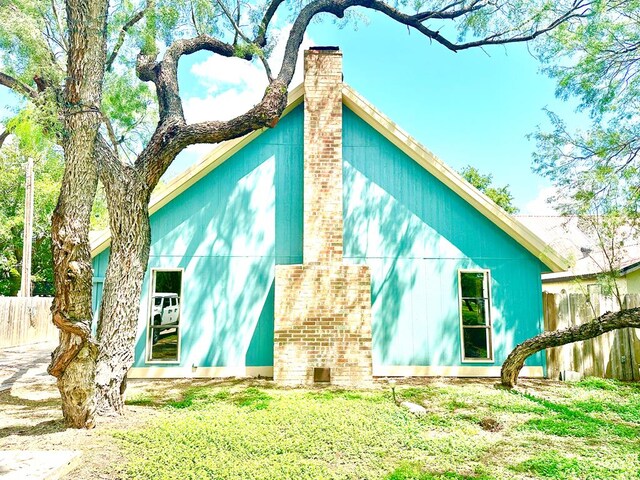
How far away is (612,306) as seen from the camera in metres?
8.78

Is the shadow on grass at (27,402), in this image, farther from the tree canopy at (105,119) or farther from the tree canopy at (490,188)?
the tree canopy at (490,188)

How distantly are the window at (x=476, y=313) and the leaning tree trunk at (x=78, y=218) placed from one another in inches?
261

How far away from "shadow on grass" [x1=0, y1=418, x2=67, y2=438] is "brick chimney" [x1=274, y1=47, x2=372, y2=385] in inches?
133

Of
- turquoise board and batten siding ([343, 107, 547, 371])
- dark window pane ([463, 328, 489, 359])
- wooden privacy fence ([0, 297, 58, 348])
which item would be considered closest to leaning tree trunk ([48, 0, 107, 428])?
turquoise board and batten siding ([343, 107, 547, 371])

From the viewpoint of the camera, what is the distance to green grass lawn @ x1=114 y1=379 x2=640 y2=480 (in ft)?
13.4

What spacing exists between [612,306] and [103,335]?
31.2ft

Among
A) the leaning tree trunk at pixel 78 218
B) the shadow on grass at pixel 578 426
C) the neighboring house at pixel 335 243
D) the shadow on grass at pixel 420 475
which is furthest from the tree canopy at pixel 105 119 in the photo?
the shadow on grass at pixel 578 426

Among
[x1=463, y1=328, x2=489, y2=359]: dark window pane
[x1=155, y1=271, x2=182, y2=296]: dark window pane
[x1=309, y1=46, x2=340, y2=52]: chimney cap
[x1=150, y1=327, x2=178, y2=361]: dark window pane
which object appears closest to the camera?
[x1=309, y1=46, x2=340, y2=52]: chimney cap

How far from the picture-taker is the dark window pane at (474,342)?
1075 cm

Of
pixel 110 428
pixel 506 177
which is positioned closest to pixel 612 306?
pixel 110 428

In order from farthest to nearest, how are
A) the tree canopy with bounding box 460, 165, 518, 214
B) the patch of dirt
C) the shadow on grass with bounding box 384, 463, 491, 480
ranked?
1. the tree canopy with bounding box 460, 165, 518, 214
2. the patch of dirt
3. the shadow on grass with bounding box 384, 463, 491, 480

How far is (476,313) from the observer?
11.5 meters

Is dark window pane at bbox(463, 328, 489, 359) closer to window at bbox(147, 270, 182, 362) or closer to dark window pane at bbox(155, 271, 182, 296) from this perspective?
window at bbox(147, 270, 182, 362)

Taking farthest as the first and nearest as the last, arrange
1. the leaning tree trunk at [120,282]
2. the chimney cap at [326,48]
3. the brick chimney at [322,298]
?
the chimney cap at [326,48] < the brick chimney at [322,298] < the leaning tree trunk at [120,282]
